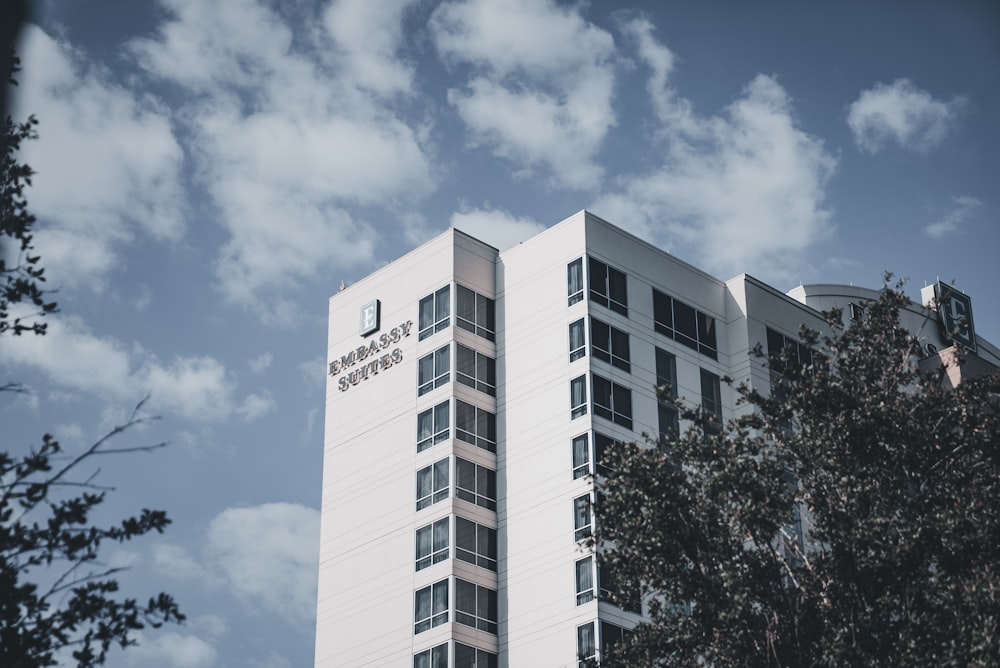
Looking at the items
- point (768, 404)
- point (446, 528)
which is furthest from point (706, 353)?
point (768, 404)

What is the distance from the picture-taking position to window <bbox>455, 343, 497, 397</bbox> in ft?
202

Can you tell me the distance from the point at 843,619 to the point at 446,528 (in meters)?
30.8

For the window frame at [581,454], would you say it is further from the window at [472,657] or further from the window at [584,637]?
the window at [472,657]

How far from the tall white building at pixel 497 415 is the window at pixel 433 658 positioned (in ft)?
0.24

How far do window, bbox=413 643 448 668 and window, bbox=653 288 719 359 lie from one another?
18.1m

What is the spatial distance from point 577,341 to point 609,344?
151 centimetres

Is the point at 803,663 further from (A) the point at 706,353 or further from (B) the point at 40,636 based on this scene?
(A) the point at 706,353

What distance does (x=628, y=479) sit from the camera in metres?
31.8

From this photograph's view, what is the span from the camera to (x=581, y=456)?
187 feet

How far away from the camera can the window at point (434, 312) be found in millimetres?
62781

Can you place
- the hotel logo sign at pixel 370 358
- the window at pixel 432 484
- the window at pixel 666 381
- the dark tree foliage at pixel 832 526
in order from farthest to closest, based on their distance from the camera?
the hotel logo sign at pixel 370 358 < the window at pixel 666 381 < the window at pixel 432 484 < the dark tree foliage at pixel 832 526

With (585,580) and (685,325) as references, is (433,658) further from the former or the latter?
(685,325)

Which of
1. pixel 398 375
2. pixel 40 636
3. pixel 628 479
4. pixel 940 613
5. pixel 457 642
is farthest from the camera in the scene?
pixel 398 375

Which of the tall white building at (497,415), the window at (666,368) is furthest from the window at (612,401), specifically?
the window at (666,368)
